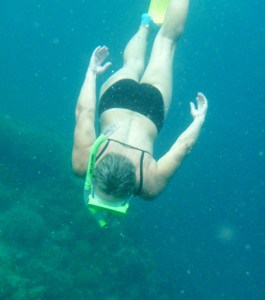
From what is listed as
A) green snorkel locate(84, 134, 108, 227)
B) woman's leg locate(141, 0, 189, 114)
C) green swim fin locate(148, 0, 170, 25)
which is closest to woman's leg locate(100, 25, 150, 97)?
woman's leg locate(141, 0, 189, 114)

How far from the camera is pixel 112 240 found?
41.9 ft

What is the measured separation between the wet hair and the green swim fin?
4.34 m

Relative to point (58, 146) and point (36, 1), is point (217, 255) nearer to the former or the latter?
point (58, 146)

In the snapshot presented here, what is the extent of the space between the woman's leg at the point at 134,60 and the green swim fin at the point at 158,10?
0.36 metres

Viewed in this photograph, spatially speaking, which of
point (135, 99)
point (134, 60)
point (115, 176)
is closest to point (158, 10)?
point (134, 60)

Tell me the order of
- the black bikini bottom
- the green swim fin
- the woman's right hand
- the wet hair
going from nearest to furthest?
the wet hair, the black bikini bottom, the woman's right hand, the green swim fin

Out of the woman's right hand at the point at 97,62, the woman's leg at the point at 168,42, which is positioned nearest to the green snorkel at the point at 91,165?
the woman's right hand at the point at 97,62

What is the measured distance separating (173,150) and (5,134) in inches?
548

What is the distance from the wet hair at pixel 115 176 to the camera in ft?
11.2

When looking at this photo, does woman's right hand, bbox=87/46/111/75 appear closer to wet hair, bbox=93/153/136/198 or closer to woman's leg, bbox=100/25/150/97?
woman's leg, bbox=100/25/150/97

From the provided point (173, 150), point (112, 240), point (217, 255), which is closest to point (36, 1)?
point (217, 255)

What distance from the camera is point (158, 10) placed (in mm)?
6988

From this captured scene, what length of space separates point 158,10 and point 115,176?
4.77 metres

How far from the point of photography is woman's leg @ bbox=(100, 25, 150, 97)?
5.25m
